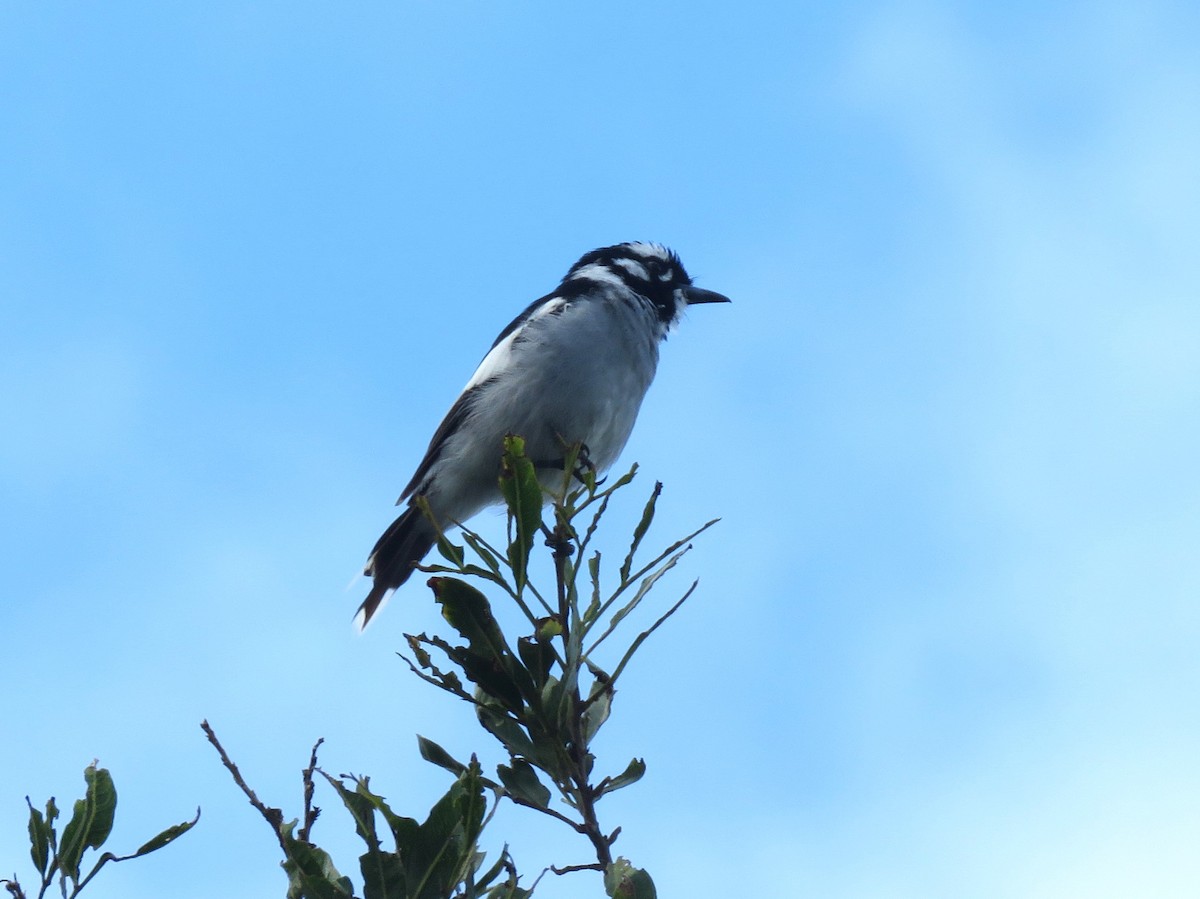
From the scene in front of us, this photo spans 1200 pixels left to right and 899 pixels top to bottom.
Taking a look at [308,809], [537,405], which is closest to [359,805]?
[308,809]

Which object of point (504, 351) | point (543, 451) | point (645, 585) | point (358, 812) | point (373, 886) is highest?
point (504, 351)

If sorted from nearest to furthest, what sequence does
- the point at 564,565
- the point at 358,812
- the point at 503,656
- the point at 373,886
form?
the point at 373,886
the point at 358,812
the point at 503,656
the point at 564,565

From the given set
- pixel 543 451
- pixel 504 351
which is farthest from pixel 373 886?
pixel 504 351

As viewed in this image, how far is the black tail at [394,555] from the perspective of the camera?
6.73 meters

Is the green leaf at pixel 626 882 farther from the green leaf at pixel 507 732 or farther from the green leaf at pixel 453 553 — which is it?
the green leaf at pixel 453 553

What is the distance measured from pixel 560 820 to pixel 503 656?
0.46 metres

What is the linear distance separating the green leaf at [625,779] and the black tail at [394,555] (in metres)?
4.15

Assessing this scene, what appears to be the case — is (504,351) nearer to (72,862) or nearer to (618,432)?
(618,432)

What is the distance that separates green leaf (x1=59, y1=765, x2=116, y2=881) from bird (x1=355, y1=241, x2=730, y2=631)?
3694 millimetres

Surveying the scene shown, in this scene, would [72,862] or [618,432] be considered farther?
[618,432]

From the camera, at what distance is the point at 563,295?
7.21 metres

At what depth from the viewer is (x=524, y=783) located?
2.63 metres

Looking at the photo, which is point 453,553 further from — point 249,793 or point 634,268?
point 634,268

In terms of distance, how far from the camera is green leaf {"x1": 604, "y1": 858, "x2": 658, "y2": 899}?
215 cm
